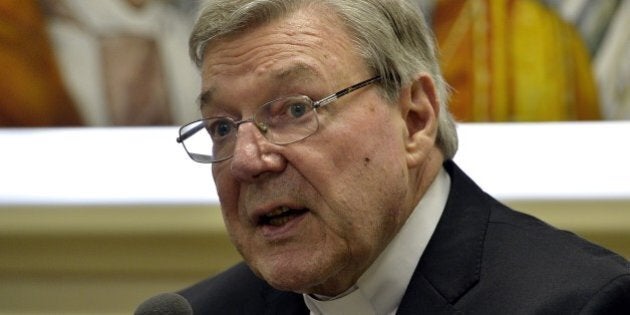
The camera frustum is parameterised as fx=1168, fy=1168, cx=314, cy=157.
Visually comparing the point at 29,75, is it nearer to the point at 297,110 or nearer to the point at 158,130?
the point at 158,130

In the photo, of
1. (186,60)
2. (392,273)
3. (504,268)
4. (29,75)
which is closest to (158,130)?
(186,60)

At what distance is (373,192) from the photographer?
8.16ft

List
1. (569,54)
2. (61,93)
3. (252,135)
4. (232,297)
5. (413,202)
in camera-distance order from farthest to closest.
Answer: (61,93) → (569,54) → (232,297) → (413,202) → (252,135)

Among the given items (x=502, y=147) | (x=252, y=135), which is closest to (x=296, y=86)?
(x=252, y=135)

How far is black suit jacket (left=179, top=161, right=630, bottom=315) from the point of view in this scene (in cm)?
229

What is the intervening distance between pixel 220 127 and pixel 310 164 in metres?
0.26

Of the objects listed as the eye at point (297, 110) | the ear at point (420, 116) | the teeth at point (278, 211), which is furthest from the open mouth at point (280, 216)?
the ear at point (420, 116)

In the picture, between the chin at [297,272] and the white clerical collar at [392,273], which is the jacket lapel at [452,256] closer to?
the white clerical collar at [392,273]

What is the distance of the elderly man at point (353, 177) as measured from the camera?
2.43 meters

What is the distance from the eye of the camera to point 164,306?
7.14 ft

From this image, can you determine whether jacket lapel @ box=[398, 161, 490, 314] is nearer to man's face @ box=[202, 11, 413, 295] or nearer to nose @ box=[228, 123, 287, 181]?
man's face @ box=[202, 11, 413, 295]

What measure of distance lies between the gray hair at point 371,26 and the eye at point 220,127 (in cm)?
19

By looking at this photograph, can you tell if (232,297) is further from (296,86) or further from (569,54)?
(569,54)

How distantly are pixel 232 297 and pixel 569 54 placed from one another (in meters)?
1.60
